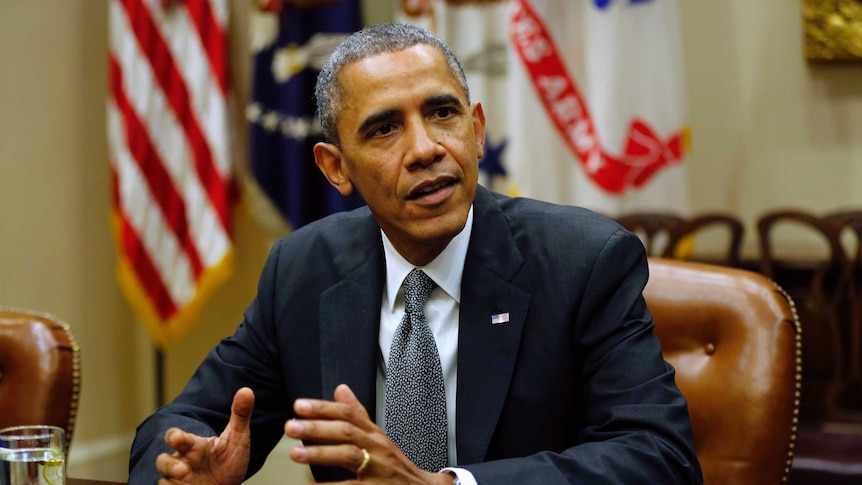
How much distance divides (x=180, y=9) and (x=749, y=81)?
8.17ft

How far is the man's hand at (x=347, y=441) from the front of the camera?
1.41 metres

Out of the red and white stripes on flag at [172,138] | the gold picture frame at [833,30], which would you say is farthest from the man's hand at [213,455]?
the gold picture frame at [833,30]

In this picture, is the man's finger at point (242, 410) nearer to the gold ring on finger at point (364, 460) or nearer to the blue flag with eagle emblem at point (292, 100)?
the gold ring on finger at point (364, 460)

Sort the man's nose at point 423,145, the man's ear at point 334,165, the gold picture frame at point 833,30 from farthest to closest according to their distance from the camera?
the gold picture frame at point 833,30, the man's ear at point 334,165, the man's nose at point 423,145

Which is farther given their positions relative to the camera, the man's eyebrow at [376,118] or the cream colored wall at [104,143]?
the cream colored wall at [104,143]

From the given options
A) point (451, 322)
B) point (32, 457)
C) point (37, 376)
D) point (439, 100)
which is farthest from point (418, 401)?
point (37, 376)

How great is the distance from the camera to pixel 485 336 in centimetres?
187

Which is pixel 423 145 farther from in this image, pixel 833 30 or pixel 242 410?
pixel 833 30

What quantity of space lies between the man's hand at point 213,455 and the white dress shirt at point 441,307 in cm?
30

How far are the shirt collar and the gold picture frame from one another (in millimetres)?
2948

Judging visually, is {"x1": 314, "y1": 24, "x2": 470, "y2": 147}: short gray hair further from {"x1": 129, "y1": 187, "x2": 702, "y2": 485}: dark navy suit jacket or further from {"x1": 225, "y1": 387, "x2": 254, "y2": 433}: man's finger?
{"x1": 225, "y1": 387, "x2": 254, "y2": 433}: man's finger

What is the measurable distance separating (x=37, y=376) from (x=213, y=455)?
2.30 ft

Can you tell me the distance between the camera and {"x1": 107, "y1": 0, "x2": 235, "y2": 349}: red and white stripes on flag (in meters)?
4.50

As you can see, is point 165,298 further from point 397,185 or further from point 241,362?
point 397,185
